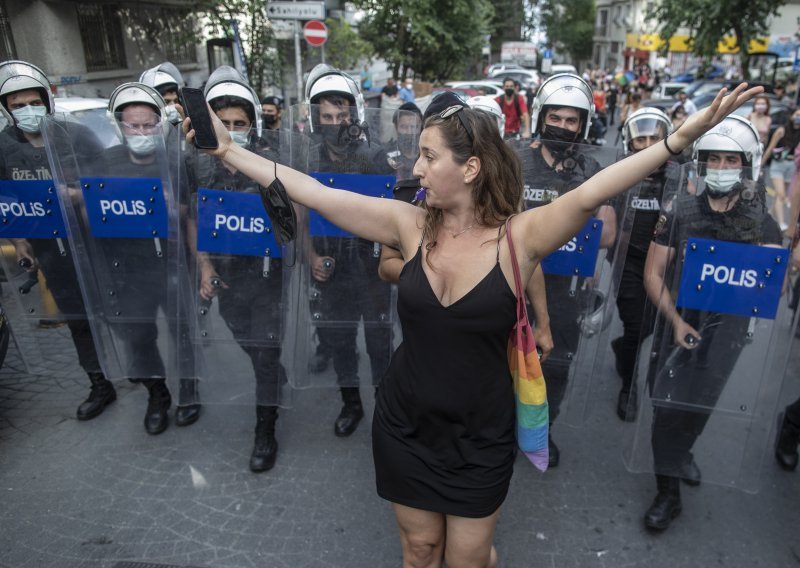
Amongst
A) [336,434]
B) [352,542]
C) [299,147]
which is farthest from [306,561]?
[299,147]

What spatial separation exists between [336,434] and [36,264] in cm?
194

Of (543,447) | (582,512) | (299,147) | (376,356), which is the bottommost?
(582,512)

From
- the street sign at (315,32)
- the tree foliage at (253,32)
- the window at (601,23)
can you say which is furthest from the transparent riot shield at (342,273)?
the window at (601,23)

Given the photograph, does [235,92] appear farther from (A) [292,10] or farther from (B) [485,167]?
(A) [292,10]

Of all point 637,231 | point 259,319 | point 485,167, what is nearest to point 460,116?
point 485,167

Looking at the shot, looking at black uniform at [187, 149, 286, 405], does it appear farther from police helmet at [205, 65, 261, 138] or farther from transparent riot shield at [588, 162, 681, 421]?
transparent riot shield at [588, 162, 681, 421]

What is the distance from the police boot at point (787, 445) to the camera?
354 centimetres

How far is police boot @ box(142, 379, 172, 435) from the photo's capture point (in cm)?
388

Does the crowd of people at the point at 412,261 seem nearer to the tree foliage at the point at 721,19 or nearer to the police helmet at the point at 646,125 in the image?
the police helmet at the point at 646,125

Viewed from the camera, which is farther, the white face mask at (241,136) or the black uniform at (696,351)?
the white face mask at (241,136)

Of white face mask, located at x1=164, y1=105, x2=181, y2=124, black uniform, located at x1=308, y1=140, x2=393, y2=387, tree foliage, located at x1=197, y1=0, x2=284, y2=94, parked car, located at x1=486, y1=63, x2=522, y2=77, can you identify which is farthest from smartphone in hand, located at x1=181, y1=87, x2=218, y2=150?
parked car, located at x1=486, y1=63, x2=522, y2=77

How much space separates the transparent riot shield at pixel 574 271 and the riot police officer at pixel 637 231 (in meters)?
0.34

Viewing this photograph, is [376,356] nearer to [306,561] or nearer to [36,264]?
[306,561]

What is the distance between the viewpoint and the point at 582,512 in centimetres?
321
